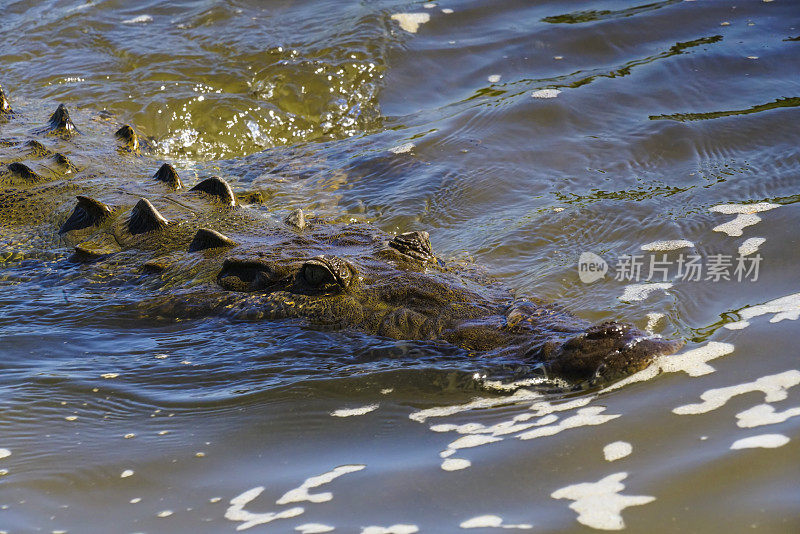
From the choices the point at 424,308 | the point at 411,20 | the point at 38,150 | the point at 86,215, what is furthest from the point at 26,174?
the point at 411,20

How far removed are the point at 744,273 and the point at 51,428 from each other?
4391 mm

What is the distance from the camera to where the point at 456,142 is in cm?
873

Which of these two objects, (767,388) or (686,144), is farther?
(686,144)

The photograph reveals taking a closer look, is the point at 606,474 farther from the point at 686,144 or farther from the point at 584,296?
the point at 686,144

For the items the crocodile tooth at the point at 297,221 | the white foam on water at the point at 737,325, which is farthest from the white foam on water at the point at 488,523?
the crocodile tooth at the point at 297,221

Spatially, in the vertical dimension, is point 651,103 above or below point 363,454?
above

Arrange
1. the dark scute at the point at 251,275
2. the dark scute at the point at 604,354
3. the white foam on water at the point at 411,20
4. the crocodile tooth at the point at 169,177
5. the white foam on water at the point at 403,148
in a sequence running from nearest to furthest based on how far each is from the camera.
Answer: the dark scute at the point at 604,354
the dark scute at the point at 251,275
the crocodile tooth at the point at 169,177
the white foam on water at the point at 403,148
the white foam on water at the point at 411,20

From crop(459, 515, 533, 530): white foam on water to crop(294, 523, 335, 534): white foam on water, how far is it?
54cm

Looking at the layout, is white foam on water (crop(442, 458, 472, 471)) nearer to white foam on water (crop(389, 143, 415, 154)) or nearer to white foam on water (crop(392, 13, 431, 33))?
white foam on water (crop(389, 143, 415, 154))

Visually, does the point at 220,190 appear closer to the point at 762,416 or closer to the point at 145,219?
the point at 145,219

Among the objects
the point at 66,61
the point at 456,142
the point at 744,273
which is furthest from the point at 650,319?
the point at 66,61

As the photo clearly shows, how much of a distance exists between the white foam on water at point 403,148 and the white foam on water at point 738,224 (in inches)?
133

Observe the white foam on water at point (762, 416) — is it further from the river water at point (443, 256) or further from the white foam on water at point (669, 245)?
the white foam on water at point (669, 245)

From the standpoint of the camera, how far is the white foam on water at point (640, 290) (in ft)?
18.2
